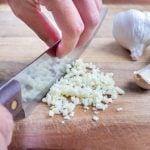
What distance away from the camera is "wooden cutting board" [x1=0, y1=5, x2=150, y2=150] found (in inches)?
32.0

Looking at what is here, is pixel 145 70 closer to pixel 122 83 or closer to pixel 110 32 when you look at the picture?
pixel 122 83

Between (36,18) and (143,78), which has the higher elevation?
(36,18)

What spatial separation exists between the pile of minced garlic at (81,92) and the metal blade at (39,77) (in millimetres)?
15

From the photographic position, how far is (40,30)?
915mm

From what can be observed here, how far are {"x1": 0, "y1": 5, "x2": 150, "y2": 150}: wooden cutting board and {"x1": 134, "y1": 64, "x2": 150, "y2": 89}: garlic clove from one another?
0.06ft

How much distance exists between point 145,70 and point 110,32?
0.78 ft

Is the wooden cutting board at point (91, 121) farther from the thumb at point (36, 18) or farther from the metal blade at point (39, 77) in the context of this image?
the thumb at point (36, 18)

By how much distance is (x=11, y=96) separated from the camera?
0.79m

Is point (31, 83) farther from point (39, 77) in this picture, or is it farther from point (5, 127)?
point (5, 127)

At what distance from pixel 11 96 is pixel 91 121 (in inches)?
7.1

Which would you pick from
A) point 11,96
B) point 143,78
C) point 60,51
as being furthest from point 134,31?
point 11,96

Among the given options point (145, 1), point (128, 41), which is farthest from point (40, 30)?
point (145, 1)

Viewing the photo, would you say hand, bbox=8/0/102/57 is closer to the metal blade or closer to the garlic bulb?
the metal blade

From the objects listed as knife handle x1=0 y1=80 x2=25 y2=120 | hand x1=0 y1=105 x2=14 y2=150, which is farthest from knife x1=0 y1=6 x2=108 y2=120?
hand x1=0 y1=105 x2=14 y2=150
